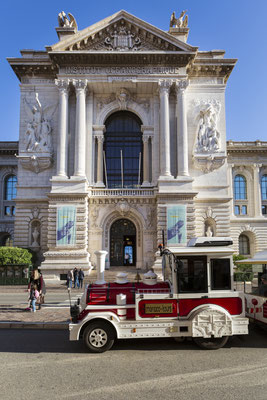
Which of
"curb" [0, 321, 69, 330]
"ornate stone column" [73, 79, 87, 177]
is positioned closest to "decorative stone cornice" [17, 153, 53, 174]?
"ornate stone column" [73, 79, 87, 177]

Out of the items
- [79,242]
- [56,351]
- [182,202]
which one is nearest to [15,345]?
[56,351]

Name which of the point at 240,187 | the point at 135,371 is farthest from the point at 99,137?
the point at 135,371

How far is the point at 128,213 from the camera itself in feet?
101

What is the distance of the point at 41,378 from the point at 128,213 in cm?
2404

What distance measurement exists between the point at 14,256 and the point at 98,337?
2112cm

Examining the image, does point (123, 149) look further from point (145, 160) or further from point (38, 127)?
point (38, 127)

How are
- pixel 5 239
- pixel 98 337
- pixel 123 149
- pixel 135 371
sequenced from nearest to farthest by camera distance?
1. pixel 135 371
2. pixel 98 337
3. pixel 123 149
4. pixel 5 239

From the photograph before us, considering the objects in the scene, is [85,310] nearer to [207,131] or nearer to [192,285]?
[192,285]

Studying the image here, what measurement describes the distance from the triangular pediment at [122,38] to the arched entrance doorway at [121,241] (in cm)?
1648

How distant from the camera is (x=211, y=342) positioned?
8.80 meters

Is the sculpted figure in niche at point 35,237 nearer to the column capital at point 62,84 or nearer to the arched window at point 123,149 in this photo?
the arched window at point 123,149

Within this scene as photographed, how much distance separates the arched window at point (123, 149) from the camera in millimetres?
32719

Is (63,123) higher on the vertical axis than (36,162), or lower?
higher

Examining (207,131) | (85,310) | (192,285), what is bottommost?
(85,310)
